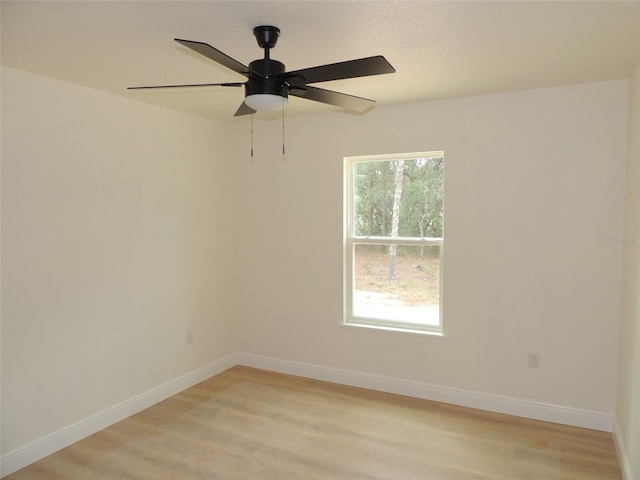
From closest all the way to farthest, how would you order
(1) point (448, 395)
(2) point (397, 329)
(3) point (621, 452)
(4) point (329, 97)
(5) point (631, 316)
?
(4) point (329, 97)
(5) point (631, 316)
(3) point (621, 452)
(1) point (448, 395)
(2) point (397, 329)

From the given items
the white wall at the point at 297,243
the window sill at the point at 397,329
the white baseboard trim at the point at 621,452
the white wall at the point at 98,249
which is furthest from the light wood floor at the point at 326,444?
the window sill at the point at 397,329

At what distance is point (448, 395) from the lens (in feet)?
11.6

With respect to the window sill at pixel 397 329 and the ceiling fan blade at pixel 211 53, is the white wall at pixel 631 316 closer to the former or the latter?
the window sill at pixel 397 329

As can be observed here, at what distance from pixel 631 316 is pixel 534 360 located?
86cm

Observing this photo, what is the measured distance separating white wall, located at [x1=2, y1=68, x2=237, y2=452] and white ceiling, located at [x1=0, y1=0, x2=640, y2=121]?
0.39 meters

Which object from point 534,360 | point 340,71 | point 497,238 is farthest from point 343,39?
point 534,360

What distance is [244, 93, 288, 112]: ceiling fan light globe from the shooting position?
1.86m

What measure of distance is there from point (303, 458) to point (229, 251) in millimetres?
2231

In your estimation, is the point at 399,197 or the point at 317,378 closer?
the point at 399,197

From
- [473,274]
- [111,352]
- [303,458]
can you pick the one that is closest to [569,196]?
[473,274]

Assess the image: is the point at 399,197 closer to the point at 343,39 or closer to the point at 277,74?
the point at 343,39

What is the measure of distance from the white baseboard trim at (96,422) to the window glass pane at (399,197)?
2.00 m

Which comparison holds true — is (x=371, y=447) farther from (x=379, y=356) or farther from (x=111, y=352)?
(x=111, y=352)

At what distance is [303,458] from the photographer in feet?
9.11
